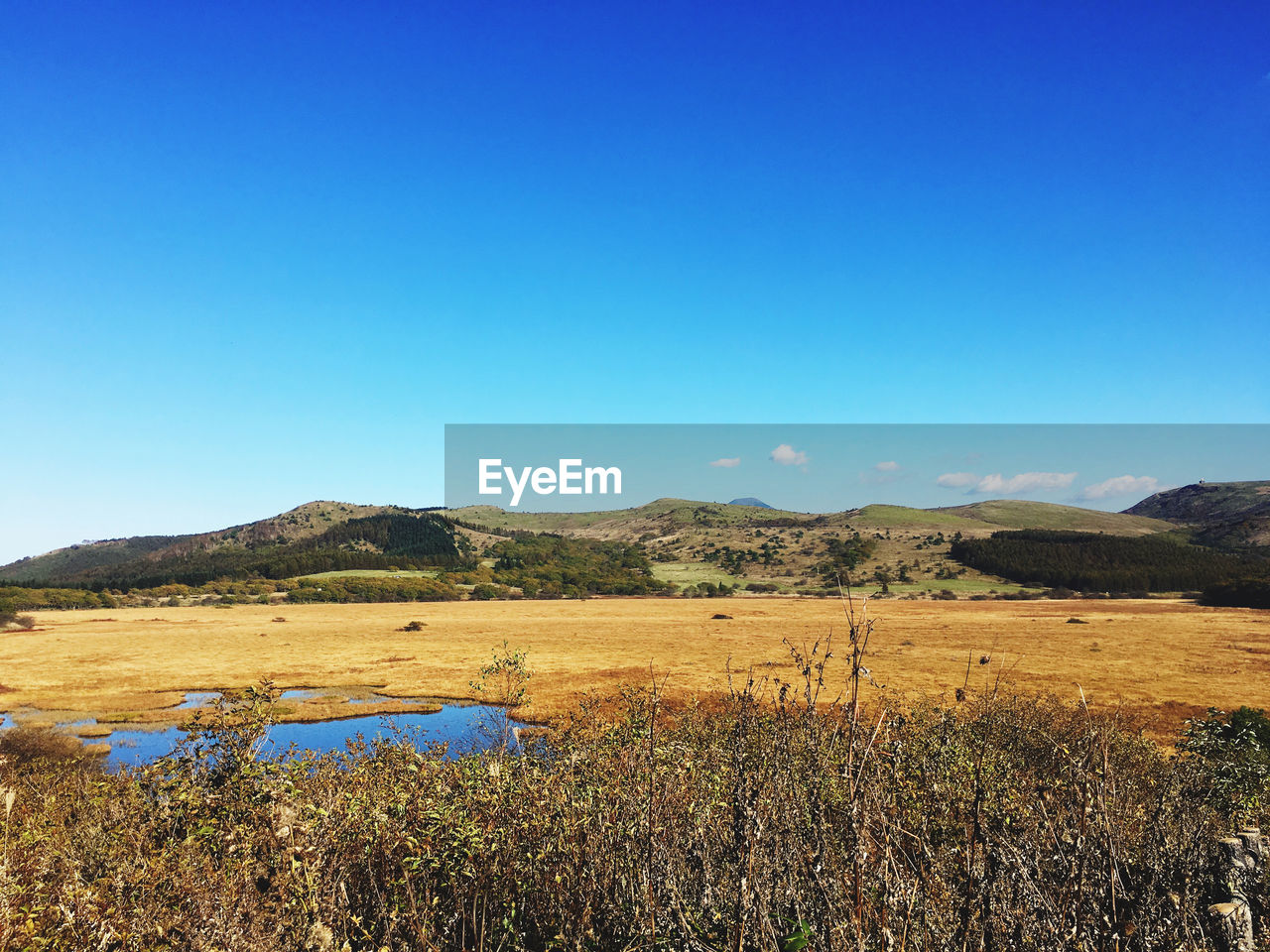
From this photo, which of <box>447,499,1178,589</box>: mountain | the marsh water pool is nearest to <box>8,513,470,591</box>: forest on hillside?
<box>447,499,1178,589</box>: mountain

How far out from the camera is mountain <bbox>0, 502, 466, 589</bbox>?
130500mm

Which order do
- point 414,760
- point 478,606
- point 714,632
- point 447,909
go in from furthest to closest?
point 478,606 → point 714,632 → point 414,760 → point 447,909

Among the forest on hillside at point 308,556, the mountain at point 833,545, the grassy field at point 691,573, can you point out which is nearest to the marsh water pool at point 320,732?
the mountain at point 833,545

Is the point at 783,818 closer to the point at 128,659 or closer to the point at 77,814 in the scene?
the point at 77,814

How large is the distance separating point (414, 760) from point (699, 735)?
8.43 metres

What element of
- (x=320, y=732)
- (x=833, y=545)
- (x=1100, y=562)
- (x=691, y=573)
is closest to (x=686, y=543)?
(x=691, y=573)

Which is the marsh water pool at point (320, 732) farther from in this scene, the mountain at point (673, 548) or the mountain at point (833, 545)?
the mountain at point (673, 548)

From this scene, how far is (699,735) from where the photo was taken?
1466 centimetres

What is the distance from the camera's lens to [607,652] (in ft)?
158

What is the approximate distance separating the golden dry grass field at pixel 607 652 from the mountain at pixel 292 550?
50037 mm

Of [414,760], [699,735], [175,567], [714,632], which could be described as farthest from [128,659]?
[175,567]

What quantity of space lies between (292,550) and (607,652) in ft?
449

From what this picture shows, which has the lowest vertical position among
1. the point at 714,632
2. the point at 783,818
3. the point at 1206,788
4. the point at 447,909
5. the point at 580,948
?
the point at 714,632

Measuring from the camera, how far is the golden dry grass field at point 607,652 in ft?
109
